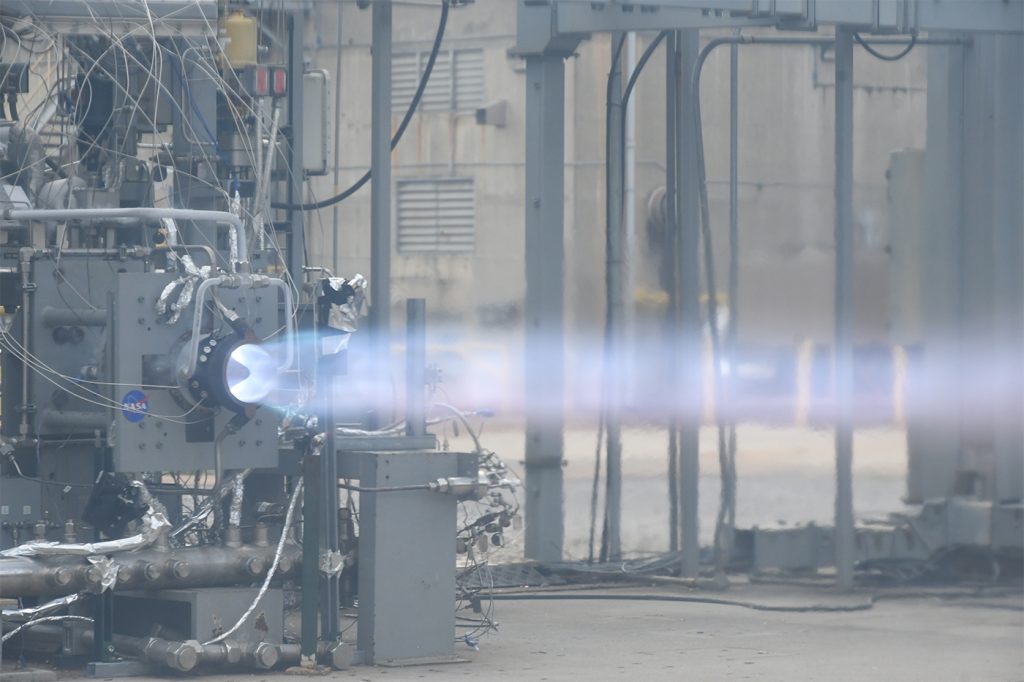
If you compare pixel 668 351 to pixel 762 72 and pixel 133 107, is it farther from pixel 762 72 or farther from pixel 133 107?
pixel 133 107

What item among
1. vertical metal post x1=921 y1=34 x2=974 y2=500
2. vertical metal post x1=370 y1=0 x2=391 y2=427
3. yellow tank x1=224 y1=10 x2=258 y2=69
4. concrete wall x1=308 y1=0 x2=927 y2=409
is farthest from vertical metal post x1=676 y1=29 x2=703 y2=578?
yellow tank x1=224 y1=10 x2=258 y2=69

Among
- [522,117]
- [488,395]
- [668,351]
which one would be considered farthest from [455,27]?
[668,351]

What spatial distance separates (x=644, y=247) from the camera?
1179 centimetres

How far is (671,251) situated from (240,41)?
3.98 m

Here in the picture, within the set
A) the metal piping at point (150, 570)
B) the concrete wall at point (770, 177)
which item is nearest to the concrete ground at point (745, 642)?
the metal piping at point (150, 570)

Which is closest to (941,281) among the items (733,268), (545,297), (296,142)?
(733,268)

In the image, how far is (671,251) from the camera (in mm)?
11617

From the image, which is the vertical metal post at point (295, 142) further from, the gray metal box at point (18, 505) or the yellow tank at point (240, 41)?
the gray metal box at point (18, 505)

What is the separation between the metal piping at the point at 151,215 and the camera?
7586 mm

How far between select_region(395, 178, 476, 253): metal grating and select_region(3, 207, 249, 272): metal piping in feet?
21.4

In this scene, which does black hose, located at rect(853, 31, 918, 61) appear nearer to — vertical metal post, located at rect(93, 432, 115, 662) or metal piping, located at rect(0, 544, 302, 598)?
metal piping, located at rect(0, 544, 302, 598)

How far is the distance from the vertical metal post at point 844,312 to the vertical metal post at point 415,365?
3.24 m

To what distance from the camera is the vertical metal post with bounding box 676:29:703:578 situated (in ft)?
36.1

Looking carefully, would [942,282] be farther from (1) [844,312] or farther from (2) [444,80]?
(2) [444,80]
